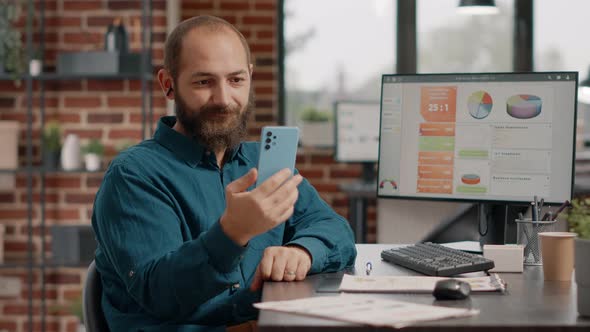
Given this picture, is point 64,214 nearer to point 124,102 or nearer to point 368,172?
point 124,102

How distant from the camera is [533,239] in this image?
6.09 feet

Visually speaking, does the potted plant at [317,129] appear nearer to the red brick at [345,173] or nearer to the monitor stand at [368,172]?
the red brick at [345,173]

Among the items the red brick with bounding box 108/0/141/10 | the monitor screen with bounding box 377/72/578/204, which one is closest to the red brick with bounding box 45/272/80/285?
the red brick with bounding box 108/0/141/10

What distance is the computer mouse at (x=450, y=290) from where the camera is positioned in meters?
1.36

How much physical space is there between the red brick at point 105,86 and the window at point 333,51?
4.20 feet

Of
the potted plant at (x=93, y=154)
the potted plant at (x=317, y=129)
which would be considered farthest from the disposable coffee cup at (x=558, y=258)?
the potted plant at (x=317, y=129)

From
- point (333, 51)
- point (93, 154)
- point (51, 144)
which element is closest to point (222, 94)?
point (93, 154)

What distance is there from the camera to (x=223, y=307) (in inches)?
63.2

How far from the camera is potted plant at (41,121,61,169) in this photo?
13.4 ft

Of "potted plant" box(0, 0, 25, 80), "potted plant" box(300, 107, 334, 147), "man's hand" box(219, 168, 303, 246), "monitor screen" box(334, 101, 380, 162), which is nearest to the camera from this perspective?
"man's hand" box(219, 168, 303, 246)

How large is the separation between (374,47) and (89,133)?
1.87 m

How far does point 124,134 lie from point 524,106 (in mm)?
2589

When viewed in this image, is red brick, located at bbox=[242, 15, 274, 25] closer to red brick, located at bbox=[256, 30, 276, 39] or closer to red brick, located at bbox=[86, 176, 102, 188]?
red brick, located at bbox=[256, 30, 276, 39]

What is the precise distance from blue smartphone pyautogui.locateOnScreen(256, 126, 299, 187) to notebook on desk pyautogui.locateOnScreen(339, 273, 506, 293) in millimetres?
233
